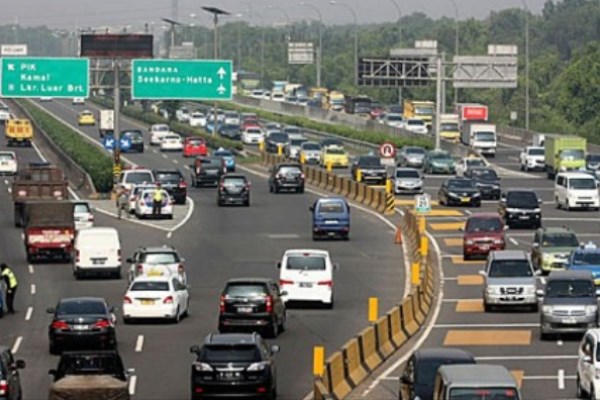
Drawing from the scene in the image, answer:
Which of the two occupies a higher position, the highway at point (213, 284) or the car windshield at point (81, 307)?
the car windshield at point (81, 307)

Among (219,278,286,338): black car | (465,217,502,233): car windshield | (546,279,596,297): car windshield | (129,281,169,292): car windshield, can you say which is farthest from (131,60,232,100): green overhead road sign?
(546,279,596,297): car windshield

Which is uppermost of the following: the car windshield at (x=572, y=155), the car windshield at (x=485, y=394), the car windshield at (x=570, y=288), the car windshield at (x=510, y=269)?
the car windshield at (x=485, y=394)

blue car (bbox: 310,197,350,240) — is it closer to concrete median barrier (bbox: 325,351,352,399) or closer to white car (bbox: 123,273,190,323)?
white car (bbox: 123,273,190,323)

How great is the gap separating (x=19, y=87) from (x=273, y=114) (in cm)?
9051

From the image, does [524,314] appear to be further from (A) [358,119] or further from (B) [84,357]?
(A) [358,119]

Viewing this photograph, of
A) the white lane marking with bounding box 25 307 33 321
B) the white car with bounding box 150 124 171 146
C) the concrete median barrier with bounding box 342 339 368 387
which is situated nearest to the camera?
the concrete median barrier with bounding box 342 339 368 387

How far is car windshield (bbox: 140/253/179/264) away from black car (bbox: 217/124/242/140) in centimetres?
8702

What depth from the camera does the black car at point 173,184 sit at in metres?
88.0

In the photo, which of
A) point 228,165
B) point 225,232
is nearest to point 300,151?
point 228,165

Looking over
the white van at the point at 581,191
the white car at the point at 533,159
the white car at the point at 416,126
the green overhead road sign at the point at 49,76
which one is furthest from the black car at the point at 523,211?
the white car at the point at 416,126

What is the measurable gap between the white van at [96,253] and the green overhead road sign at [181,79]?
42.1m

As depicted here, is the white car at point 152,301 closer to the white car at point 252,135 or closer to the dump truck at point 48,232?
the dump truck at point 48,232

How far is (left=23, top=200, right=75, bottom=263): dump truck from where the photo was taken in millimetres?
65750

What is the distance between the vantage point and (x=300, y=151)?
11981 centimetres
